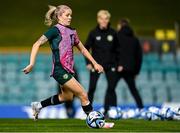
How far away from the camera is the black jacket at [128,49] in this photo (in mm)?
14008

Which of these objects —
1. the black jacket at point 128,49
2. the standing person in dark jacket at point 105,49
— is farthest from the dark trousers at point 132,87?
the standing person in dark jacket at point 105,49

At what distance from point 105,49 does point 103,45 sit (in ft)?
0.29

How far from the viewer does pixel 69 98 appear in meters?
9.72

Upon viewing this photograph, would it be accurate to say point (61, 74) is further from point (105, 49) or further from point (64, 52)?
point (105, 49)

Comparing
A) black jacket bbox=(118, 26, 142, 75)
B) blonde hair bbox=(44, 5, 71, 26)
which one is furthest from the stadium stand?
blonde hair bbox=(44, 5, 71, 26)

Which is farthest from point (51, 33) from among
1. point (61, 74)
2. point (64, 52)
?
point (61, 74)

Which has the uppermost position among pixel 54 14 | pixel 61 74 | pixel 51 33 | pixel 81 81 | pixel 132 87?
pixel 54 14

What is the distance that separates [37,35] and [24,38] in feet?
2.31

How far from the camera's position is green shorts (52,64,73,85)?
9133 mm

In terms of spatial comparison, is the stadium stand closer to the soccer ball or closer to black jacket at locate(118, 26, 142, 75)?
black jacket at locate(118, 26, 142, 75)

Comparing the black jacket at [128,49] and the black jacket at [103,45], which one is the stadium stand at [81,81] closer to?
the black jacket at [128,49]

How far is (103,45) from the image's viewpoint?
12984mm

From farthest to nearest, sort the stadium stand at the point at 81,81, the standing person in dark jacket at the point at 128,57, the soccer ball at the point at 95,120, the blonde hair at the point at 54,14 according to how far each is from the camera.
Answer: the stadium stand at the point at 81,81 → the standing person in dark jacket at the point at 128,57 → the blonde hair at the point at 54,14 → the soccer ball at the point at 95,120

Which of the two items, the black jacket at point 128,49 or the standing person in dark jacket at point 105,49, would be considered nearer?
the standing person in dark jacket at point 105,49
